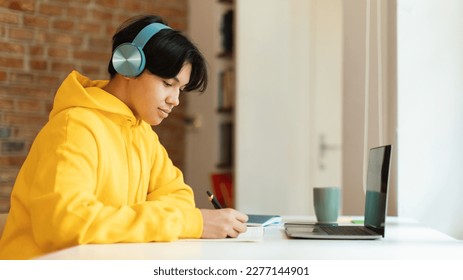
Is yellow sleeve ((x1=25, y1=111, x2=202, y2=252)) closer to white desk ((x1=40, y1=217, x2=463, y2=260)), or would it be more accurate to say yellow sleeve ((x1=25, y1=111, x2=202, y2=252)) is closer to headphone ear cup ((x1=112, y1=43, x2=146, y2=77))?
white desk ((x1=40, y1=217, x2=463, y2=260))

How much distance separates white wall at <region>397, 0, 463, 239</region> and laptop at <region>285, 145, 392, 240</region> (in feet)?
1.83

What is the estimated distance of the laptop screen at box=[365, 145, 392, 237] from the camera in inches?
54.1

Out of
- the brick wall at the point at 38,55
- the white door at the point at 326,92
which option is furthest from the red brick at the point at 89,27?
the white door at the point at 326,92

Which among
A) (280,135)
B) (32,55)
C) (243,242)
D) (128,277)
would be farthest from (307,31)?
(128,277)

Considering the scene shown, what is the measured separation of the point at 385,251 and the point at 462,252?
5.8 inches

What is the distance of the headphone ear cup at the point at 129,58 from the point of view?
137 cm

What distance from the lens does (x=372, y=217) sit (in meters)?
1.45

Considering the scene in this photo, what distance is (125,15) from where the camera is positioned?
A: 4031mm

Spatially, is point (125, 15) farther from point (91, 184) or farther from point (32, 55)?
point (91, 184)

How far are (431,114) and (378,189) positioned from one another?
755 mm

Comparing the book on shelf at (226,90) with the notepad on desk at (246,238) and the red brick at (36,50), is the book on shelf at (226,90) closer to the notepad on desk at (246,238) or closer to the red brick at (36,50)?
the red brick at (36,50)

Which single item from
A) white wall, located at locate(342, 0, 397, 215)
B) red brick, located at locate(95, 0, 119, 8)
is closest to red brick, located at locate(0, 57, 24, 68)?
red brick, located at locate(95, 0, 119, 8)

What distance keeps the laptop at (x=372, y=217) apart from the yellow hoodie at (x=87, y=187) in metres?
0.27

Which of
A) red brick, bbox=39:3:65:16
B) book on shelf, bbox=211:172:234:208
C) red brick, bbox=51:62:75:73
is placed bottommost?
book on shelf, bbox=211:172:234:208
